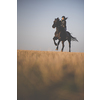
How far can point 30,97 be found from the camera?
0.78 meters
